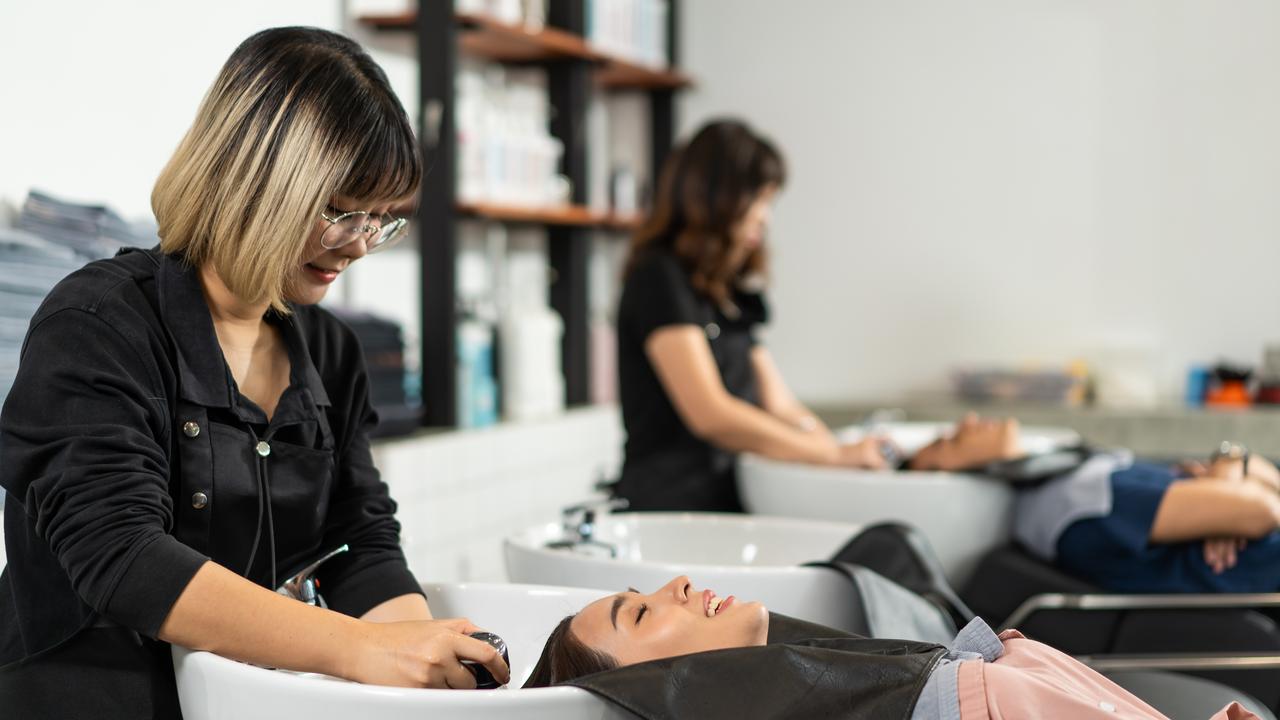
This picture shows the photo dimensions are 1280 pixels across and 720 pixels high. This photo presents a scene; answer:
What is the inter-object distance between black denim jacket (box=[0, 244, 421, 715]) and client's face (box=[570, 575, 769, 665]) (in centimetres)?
25

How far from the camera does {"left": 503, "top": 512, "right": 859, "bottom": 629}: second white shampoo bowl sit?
1.42 m

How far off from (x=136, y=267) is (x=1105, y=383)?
308 cm

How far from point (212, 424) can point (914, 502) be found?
49.5 inches

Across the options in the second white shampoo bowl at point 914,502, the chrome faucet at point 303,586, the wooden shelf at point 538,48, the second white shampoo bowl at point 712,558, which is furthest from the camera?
the wooden shelf at point 538,48

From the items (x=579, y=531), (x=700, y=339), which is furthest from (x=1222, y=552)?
(x=579, y=531)

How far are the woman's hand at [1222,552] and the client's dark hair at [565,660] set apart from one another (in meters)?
1.24

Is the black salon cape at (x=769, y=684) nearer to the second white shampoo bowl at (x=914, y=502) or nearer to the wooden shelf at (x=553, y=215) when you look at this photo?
the second white shampoo bowl at (x=914, y=502)

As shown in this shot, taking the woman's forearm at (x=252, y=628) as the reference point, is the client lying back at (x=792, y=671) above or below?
below

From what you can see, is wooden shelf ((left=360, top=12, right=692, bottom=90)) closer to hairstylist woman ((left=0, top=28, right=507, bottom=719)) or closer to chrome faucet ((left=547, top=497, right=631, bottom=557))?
chrome faucet ((left=547, top=497, right=631, bottom=557))

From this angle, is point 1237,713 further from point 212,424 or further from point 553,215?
point 553,215

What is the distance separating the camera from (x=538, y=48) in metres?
3.31

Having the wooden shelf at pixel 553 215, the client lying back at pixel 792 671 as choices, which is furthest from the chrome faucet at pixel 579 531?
the wooden shelf at pixel 553 215

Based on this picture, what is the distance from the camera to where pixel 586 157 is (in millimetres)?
3496

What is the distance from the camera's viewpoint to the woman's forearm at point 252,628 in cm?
98
